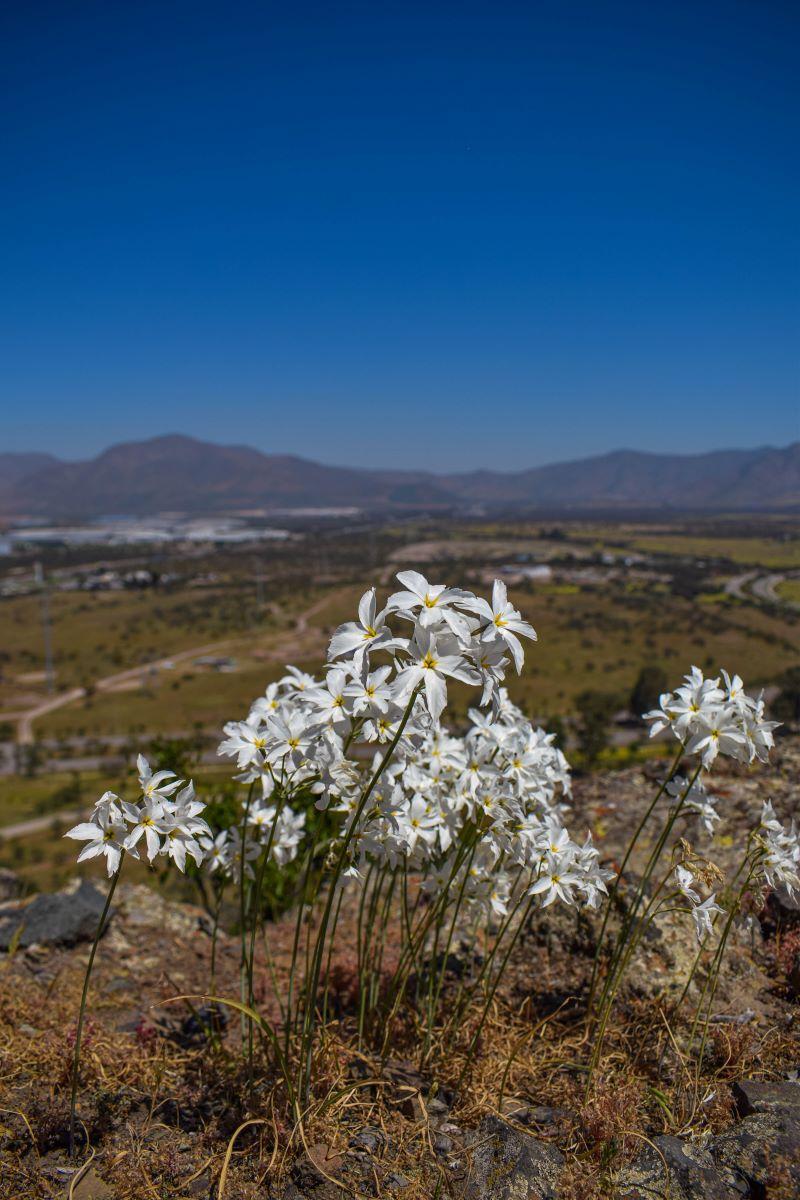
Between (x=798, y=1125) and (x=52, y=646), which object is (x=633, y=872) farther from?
(x=52, y=646)

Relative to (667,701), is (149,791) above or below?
below

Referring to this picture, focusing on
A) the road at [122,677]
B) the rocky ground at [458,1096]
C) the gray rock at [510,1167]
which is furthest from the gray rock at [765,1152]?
the road at [122,677]

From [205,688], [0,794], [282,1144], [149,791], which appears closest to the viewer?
[149,791]

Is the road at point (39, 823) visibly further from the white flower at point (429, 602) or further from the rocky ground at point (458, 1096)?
the white flower at point (429, 602)

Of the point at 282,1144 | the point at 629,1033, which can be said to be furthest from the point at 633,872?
the point at 282,1144

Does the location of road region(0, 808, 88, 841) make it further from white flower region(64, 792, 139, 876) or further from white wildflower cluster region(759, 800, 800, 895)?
white wildflower cluster region(759, 800, 800, 895)

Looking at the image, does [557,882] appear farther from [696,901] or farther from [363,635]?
[363,635]

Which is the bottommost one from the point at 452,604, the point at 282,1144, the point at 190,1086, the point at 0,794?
the point at 0,794
